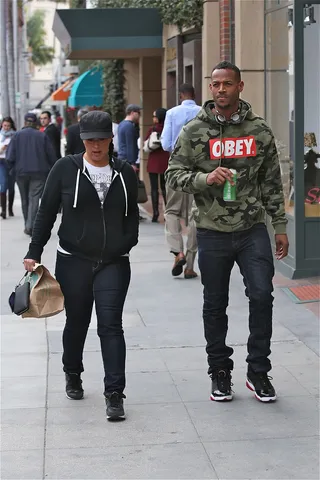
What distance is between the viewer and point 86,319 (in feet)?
19.9

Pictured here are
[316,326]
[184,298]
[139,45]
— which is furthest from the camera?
[139,45]

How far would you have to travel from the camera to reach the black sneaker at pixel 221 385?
→ 6051mm

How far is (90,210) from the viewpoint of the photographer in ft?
18.8

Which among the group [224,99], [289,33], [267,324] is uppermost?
[289,33]

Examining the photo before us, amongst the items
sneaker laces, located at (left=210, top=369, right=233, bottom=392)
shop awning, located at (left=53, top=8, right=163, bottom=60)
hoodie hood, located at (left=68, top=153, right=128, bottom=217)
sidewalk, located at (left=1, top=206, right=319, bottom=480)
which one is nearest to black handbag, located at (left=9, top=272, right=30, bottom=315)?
hoodie hood, located at (left=68, top=153, right=128, bottom=217)

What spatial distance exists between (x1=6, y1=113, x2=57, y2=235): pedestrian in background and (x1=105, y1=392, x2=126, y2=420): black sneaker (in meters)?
8.98

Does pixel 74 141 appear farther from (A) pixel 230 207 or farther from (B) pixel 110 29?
(A) pixel 230 207

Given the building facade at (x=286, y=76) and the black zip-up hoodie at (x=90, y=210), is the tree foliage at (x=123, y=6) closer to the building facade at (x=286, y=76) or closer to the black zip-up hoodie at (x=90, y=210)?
the building facade at (x=286, y=76)

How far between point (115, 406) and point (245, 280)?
1.06m

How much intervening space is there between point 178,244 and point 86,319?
454 cm

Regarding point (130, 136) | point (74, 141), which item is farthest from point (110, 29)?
point (74, 141)

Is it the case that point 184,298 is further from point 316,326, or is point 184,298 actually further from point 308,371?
point 308,371

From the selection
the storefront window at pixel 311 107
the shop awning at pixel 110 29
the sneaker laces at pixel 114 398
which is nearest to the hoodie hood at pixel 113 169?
the sneaker laces at pixel 114 398

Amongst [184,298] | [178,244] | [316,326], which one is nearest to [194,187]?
[316,326]
